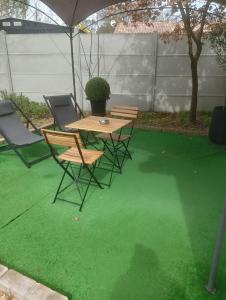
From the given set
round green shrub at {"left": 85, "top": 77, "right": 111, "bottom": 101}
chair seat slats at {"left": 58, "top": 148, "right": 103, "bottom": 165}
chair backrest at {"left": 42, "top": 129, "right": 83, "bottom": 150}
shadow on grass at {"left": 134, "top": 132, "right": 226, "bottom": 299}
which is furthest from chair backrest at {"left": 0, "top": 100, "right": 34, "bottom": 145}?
round green shrub at {"left": 85, "top": 77, "right": 111, "bottom": 101}

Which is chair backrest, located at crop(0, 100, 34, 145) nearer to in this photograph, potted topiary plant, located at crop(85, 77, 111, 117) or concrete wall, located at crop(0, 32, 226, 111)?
potted topiary plant, located at crop(85, 77, 111, 117)

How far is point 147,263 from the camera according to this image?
253cm

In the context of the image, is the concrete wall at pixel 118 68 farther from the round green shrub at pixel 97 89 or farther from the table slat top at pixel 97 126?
the table slat top at pixel 97 126

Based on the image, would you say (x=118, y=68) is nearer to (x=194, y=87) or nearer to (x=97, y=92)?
(x=97, y=92)

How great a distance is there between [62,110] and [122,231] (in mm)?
3334

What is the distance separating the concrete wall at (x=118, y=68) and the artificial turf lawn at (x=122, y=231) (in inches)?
157

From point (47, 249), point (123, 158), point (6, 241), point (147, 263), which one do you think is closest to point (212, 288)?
point (147, 263)

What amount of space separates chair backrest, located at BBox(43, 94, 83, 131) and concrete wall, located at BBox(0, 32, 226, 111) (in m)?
3.09

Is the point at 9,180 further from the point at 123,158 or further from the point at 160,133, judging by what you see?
the point at 160,133

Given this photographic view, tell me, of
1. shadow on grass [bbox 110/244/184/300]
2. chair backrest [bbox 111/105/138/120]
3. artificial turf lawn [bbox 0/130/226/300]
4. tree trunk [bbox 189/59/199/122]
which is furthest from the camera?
tree trunk [bbox 189/59/199/122]

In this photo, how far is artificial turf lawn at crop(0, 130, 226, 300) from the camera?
7.66 feet

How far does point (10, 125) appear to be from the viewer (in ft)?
16.4

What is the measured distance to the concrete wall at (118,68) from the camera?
7879 millimetres

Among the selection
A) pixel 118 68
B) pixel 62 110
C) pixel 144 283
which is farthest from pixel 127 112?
pixel 118 68
